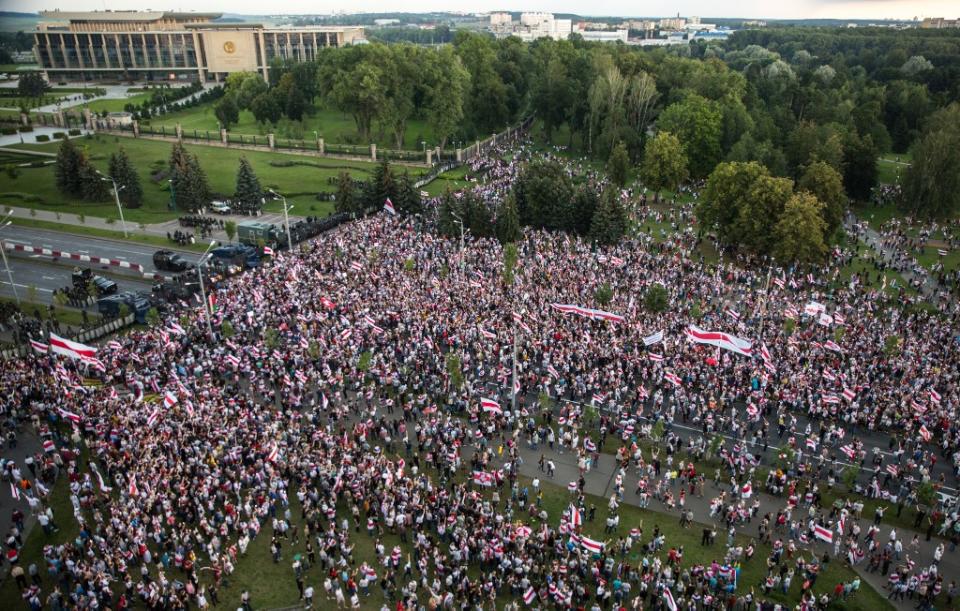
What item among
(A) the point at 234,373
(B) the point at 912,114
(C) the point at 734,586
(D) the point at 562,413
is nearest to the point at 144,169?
(A) the point at 234,373

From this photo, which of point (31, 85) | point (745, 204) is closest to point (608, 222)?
point (745, 204)

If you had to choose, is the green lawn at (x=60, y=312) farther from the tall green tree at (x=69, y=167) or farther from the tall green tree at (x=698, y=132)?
the tall green tree at (x=698, y=132)

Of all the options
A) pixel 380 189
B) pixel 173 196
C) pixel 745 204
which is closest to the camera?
pixel 745 204

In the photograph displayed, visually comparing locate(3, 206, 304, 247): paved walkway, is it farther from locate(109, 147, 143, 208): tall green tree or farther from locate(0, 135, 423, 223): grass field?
locate(109, 147, 143, 208): tall green tree

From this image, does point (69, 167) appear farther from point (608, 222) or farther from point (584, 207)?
point (608, 222)

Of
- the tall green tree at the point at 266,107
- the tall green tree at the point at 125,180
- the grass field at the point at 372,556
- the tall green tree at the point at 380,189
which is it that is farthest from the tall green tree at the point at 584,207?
the tall green tree at the point at 266,107

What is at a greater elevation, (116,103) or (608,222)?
(116,103)

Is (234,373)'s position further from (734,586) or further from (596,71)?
(596,71)
